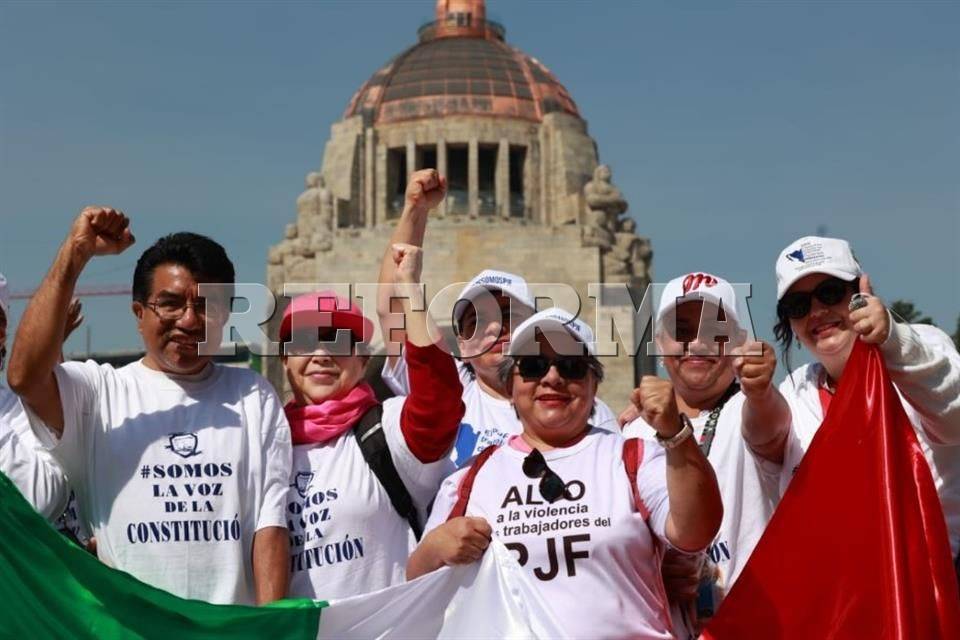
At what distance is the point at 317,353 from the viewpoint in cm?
537

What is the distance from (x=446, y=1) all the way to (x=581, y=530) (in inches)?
1820

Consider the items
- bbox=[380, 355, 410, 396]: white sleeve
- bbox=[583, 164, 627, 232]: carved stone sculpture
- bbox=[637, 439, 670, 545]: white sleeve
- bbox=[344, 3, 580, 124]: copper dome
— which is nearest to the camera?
bbox=[637, 439, 670, 545]: white sleeve

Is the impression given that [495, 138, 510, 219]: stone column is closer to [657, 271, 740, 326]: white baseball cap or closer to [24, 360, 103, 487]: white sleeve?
[657, 271, 740, 326]: white baseball cap

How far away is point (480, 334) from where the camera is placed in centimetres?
601

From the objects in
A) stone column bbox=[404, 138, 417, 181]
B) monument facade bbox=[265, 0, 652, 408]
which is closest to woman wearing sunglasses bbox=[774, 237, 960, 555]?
monument facade bbox=[265, 0, 652, 408]

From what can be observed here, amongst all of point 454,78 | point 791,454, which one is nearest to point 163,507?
point 791,454

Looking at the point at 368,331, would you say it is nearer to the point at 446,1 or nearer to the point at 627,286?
the point at 627,286

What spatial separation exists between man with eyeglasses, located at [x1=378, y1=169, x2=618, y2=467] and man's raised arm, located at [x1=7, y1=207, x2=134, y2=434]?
132 centimetres

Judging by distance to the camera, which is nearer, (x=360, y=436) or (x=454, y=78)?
(x=360, y=436)

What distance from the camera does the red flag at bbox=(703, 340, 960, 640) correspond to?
4629 mm

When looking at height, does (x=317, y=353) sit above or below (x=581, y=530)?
above

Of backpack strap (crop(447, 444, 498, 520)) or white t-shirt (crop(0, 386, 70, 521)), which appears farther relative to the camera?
white t-shirt (crop(0, 386, 70, 521))

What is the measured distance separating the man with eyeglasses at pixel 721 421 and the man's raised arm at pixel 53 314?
2.13m

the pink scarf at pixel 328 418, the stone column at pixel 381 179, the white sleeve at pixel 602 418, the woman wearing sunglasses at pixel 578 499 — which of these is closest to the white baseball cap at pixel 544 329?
the woman wearing sunglasses at pixel 578 499
